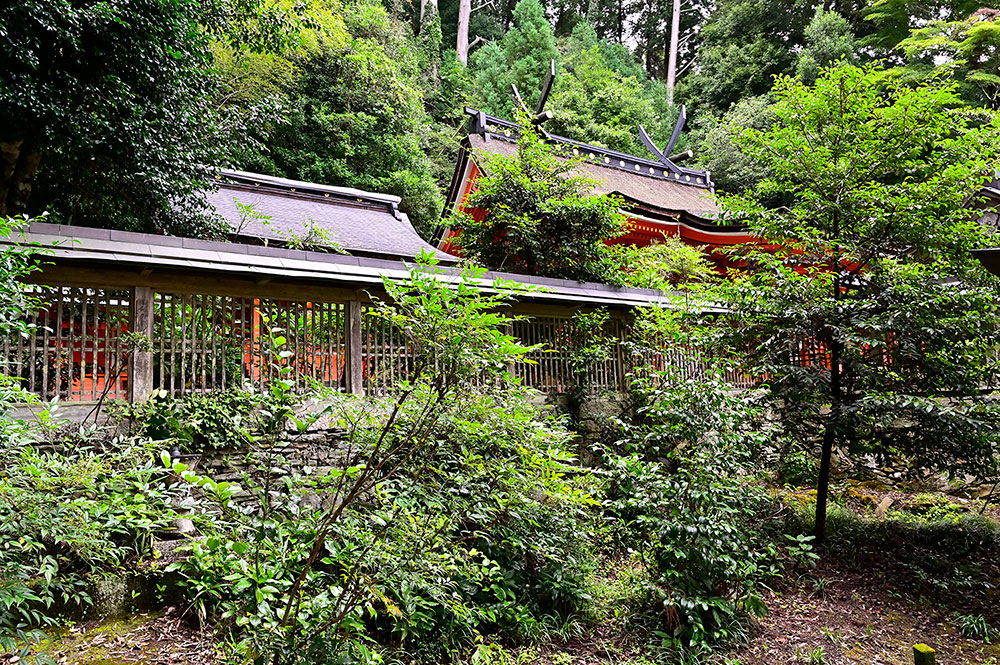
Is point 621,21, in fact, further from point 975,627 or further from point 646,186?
point 975,627

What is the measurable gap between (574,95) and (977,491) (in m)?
19.4

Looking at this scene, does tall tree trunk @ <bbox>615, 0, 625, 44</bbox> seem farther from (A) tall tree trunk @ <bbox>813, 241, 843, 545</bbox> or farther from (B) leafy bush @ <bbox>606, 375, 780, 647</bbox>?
(B) leafy bush @ <bbox>606, 375, 780, 647</bbox>

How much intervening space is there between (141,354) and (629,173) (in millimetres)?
15051

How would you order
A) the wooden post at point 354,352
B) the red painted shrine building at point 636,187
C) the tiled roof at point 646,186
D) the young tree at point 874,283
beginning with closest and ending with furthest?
the young tree at point 874,283 < the wooden post at point 354,352 < the red painted shrine building at point 636,187 < the tiled roof at point 646,186

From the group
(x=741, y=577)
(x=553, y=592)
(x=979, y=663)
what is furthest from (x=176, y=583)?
(x=979, y=663)

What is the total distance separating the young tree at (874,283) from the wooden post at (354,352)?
3.90 meters

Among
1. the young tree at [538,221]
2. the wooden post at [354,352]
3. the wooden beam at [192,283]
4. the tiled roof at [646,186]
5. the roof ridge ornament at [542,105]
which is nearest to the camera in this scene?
the wooden beam at [192,283]

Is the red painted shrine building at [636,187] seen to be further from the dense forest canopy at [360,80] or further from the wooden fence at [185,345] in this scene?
the wooden fence at [185,345]

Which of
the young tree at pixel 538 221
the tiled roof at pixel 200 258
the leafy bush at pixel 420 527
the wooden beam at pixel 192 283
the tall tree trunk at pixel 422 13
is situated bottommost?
the leafy bush at pixel 420 527

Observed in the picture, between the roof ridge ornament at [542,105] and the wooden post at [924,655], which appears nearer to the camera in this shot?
the wooden post at [924,655]

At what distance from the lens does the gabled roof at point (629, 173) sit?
47.9ft

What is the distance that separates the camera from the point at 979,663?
478 centimetres

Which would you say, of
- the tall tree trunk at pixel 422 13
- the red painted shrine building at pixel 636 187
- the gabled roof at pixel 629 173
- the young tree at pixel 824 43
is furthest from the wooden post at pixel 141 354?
the young tree at pixel 824 43

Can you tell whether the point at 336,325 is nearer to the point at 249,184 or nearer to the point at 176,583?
the point at 176,583
